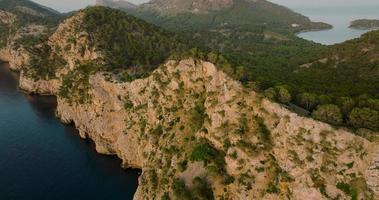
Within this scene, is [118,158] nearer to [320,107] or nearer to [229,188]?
[229,188]

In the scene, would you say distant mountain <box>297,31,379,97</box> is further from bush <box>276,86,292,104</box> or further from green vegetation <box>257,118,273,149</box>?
green vegetation <box>257,118,273,149</box>

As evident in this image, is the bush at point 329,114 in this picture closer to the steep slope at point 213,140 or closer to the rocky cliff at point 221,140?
the steep slope at point 213,140

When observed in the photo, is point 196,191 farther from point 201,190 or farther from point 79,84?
point 79,84

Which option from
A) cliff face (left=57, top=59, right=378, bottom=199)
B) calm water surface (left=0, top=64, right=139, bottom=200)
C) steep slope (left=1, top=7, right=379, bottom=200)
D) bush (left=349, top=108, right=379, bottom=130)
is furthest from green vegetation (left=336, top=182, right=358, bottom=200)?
calm water surface (left=0, top=64, right=139, bottom=200)

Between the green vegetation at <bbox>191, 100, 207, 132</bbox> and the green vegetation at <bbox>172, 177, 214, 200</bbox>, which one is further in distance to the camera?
the green vegetation at <bbox>191, 100, 207, 132</bbox>

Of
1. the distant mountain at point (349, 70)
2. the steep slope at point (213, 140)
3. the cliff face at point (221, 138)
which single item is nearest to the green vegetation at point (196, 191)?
the steep slope at point (213, 140)

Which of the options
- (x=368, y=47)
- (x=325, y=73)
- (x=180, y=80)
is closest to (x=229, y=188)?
(x=180, y=80)
